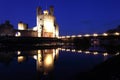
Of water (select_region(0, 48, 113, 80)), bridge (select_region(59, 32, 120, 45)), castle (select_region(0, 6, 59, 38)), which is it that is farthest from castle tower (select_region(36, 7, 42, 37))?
water (select_region(0, 48, 113, 80))

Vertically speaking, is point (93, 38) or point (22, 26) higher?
point (22, 26)

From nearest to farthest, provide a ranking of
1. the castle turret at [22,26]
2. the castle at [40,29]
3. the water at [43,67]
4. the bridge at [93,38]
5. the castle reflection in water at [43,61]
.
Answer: the water at [43,67]
the castle reflection in water at [43,61]
the bridge at [93,38]
the castle at [40,29]
the castle turret at [22,26]

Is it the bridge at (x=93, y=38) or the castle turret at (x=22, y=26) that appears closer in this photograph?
the bridge at (x=93, y=38)

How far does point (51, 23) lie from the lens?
8325 centimetres

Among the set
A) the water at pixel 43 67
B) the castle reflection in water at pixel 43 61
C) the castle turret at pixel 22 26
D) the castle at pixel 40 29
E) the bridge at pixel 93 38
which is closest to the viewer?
the water at pixel 43 67

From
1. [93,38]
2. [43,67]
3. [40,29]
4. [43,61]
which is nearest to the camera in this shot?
[43,67]

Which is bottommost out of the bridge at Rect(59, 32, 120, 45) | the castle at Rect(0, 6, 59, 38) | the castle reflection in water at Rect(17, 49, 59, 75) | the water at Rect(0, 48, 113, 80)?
the water at Rect(0, 48, 113, 80)

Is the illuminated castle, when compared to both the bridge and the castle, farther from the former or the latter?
the bridge

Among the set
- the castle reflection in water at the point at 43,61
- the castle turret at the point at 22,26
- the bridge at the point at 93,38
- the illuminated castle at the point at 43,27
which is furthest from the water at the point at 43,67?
the castle turret at the point at 22,26

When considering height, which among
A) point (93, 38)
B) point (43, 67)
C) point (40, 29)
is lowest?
point (43, 67)

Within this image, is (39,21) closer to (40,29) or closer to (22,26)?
(40,29)

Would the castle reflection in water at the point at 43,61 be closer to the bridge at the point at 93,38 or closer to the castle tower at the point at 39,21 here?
the bridge at the point at 93,38

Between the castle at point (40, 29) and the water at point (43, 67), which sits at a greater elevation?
the castle at point (40, 29)

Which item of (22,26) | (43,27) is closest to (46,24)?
(43,27)
